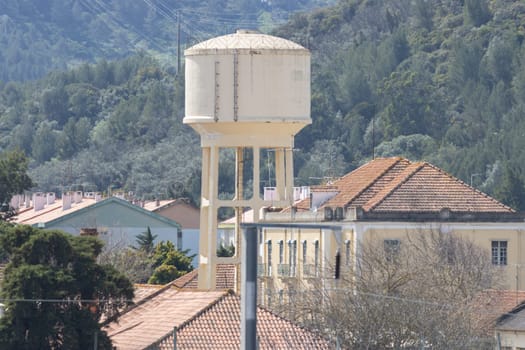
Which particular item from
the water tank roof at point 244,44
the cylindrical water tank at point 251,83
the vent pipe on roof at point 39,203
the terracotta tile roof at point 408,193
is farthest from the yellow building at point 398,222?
the vent pipe on roof at point 39,203

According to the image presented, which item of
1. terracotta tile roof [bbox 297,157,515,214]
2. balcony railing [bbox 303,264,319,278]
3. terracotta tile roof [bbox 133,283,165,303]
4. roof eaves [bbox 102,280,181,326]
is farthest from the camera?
terracotta tile roof [bbox 297,157,515,214]

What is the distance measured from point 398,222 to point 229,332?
613 inches

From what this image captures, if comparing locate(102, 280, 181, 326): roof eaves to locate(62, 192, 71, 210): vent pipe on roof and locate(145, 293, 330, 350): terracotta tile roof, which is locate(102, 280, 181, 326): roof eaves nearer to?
locate(145, 293, 330, 350): terracotta tile roof

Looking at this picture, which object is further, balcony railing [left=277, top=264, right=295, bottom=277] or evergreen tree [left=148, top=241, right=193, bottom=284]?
evergreen tree [left=148, top=241, right=193, bottom=284]

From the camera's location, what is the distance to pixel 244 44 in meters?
53.0

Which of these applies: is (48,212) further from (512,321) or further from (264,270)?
(512,321)

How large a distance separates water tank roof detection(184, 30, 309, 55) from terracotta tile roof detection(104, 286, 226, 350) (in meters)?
5.74

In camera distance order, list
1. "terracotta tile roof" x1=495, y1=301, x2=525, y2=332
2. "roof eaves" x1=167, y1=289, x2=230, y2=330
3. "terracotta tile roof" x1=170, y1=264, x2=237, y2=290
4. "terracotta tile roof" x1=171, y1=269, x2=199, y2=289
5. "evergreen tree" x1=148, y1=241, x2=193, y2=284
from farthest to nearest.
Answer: "evergreen tree" x1=148, y1=241, x2=193, y2=284 < "terracotta tile roof" x1=170, y1=264, x2=237, y2=290 < "terracotta tile roof" x1=171, y1=269, x2=199, y2=289 < "terracotta tile roof" x1=495, y1=301, x2=525, y2=332 < "roof eaves" x1=167, y1=289, x2=230, y2=330

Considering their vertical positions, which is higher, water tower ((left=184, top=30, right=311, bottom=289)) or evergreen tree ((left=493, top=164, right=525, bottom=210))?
evergreen tree ((left=493, top=164, right=525, bottom=210))

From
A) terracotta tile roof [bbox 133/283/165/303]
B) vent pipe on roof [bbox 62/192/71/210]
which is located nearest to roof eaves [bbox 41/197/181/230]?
vent pipe on roof [bbox 62/192/71/210]

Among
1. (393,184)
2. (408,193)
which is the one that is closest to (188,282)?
(408,193)

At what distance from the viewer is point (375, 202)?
64188 mm

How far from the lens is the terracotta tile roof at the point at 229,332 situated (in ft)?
153

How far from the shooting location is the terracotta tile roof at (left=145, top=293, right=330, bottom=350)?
46.7 m
